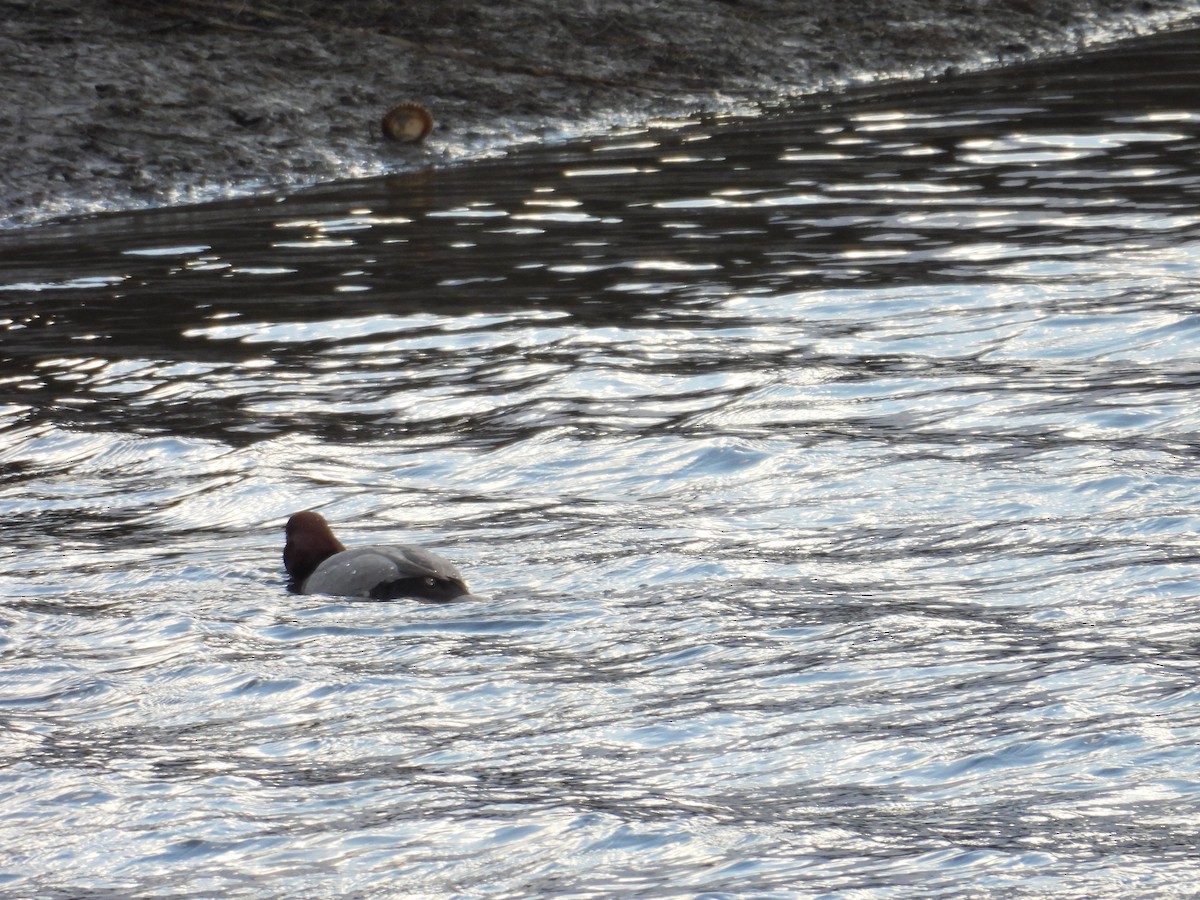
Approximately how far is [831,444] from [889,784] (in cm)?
351

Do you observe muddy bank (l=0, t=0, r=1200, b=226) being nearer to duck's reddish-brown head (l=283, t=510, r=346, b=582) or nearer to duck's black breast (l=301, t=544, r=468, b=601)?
duck's reddish-brown head (l=283, t=510, r=346, b=582)

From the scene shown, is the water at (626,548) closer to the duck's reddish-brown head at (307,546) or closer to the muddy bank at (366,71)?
the duck's reddish-brown head at (307,546)

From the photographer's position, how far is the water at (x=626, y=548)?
5496 millimetres

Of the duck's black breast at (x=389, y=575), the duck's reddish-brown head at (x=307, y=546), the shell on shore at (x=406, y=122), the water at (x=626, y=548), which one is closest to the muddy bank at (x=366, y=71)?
the shell on shore at (x=406, y=122)

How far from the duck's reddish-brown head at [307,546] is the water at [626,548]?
170 mm

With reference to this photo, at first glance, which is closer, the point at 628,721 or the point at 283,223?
the point at 628,721

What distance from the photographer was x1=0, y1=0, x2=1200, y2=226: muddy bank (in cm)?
1745

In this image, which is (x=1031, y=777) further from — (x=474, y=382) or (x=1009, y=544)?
(x=474, y=382)

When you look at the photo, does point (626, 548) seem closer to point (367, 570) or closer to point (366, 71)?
point (367, 570)

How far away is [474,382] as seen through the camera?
10.5m

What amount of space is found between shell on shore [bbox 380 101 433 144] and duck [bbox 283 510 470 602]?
11.0 meters

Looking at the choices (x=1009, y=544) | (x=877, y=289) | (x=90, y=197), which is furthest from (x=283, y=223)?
(x=1009, y=544)

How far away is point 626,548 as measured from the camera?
7820 millimetres

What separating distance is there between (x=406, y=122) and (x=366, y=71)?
4.77 feet
